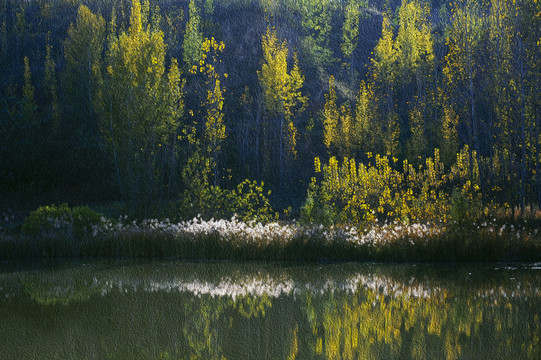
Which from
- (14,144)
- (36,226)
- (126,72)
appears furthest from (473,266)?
(14,144)

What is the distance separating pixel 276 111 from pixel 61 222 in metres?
19.9

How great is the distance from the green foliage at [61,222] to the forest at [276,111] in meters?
3.81

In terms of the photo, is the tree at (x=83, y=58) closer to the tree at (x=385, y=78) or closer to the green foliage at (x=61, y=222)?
the tree at (x=385, y=78)

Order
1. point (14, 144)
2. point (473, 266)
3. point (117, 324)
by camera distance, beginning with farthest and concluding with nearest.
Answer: point (14, 144), point (473, 266), point (117, 324)

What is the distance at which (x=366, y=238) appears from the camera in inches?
586

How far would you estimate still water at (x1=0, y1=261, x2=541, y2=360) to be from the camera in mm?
6617

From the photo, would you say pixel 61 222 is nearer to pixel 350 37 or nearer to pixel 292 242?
pixel 292 242

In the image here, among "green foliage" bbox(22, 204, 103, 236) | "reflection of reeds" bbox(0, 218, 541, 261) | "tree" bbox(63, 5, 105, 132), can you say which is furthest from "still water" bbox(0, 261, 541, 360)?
"tree" bbox(63, 5, 105, 132)

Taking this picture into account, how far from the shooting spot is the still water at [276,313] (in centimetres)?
662

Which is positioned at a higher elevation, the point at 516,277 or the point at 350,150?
the point at 350,150

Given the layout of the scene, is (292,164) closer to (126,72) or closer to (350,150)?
(350,150)

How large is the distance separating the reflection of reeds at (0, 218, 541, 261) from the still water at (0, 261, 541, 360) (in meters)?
1.01

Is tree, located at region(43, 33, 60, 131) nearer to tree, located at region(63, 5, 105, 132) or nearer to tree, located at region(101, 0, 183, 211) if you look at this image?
tree, located at region(63, 5, 105, 132)

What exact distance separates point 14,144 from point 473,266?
101 feet
